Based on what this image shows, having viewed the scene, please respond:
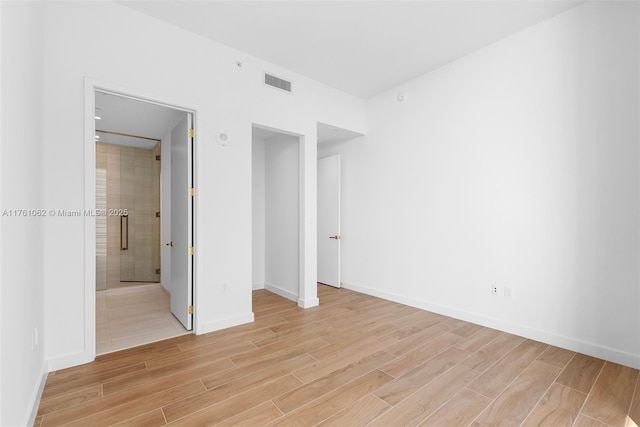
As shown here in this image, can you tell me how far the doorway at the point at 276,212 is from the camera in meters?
4.36

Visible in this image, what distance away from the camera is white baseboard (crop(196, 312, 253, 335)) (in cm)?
307

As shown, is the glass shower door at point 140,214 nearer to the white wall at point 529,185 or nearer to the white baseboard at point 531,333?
the white wall at point 529,185

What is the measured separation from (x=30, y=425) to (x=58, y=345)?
819 mm

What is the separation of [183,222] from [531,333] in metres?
3.78

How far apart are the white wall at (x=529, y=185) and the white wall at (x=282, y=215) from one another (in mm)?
1321

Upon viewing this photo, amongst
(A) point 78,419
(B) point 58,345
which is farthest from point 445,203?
(B) point 58,345

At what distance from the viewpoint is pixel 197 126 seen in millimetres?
3062

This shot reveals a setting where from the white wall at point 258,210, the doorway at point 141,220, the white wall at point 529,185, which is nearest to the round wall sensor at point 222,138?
the doorway at point 141,220

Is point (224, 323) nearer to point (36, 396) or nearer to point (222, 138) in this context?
point (36, 396)

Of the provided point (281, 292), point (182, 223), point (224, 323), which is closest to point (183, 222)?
point (182, 223)

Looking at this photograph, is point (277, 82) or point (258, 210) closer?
point (277, 82)

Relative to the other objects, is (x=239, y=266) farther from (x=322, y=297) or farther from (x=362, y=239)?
(x=362, y=239)

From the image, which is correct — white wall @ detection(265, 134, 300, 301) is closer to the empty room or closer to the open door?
the empty room

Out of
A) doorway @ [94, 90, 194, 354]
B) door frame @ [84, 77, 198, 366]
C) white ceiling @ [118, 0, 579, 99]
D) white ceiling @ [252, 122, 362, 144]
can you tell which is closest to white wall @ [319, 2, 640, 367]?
white ceiling @ [118, 0, 579, 99]
